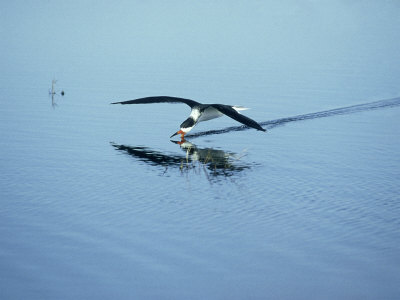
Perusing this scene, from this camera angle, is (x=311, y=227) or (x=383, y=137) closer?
(x=311, y=227)

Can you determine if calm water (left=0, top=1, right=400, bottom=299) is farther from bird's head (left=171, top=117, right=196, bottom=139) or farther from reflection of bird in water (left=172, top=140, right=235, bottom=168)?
bird's head (left=171, top=117, right=196, bottom=139)

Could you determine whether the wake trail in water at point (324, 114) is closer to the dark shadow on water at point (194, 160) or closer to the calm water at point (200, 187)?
the calm water at point (200, 187)

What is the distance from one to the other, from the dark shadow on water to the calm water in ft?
0.30

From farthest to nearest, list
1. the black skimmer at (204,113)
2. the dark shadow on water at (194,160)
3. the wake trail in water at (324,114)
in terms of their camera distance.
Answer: the wake trail in water at (324,114)
the black skimmer at (204,113)
the dark shadow on water at (194,160)

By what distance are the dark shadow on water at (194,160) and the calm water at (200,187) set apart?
0.09 meters

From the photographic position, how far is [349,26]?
347 ft

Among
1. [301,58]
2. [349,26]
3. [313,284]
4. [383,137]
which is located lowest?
[313,284]

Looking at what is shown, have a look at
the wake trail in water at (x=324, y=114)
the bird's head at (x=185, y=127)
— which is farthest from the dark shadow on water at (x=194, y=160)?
the wake trail in water at (x=324, y=114)

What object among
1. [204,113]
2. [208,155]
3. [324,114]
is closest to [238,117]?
[208,155]

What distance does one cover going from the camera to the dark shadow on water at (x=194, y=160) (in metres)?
20.9

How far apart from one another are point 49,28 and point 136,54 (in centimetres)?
3437

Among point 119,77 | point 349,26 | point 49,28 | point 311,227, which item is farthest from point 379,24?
point 311,227

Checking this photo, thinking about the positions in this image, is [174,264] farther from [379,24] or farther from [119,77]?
[379,24]

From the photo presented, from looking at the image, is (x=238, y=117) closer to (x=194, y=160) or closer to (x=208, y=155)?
(x=208, y=155)
